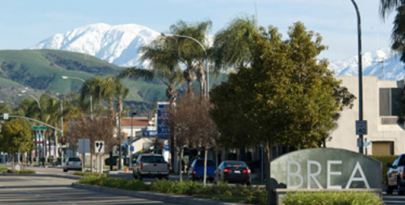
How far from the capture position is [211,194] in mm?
29094

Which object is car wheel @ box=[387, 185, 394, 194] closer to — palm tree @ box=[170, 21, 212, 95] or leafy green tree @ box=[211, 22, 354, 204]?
leafy green tree @ box=[211, 22, 354, 204]

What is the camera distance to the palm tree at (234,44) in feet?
177

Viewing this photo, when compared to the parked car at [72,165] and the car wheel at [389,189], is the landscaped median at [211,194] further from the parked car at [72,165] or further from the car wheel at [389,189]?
the parked car at [72,165]

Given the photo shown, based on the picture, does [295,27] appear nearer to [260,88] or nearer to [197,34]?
[260,88]

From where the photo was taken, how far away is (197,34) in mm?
63625

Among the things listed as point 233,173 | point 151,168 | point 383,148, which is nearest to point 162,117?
point 151,168

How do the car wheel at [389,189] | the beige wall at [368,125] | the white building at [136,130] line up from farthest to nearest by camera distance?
the white building at [136,130], the beige wall at [368,125], the car wheel at [389,189]

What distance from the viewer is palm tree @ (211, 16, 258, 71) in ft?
177

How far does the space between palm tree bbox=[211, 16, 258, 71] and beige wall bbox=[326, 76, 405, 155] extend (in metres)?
8.88

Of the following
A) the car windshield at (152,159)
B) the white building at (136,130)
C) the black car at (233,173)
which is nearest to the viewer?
the black car at (233,173)

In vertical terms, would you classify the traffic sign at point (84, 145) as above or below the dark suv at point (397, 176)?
above

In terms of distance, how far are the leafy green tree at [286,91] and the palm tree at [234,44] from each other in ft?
71.7

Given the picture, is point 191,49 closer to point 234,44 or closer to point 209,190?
point 234,44

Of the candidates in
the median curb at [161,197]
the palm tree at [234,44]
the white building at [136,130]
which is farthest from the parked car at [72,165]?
the white building at [136,130]
